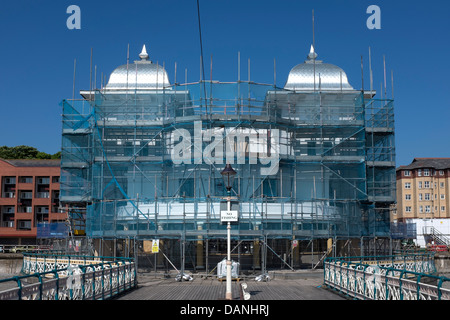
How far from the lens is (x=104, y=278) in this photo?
18.1 metres

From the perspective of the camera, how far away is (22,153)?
88.7 m

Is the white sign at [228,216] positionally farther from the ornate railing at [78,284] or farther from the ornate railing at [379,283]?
the ornate railing at [379,283]

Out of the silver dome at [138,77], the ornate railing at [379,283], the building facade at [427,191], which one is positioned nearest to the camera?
the ornate railing at [379,283]

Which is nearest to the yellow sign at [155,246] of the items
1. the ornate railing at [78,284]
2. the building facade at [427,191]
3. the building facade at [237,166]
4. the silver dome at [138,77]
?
the building facade at [237,166]

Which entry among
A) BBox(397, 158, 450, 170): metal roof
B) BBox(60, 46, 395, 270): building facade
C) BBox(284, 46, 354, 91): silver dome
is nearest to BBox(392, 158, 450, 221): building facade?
BBox(397, 158, 450, 170): metal roof

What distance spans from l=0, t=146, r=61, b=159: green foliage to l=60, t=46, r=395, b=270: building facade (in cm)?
5111

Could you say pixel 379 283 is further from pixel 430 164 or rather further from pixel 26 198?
pixel 430 164

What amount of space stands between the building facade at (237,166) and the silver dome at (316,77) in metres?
5.55

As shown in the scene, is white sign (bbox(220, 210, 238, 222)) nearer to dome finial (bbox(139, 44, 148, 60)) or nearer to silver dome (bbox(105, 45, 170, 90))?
silver dome (bbox(105, 45, 170, 90))

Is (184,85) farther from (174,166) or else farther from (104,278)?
(104,278)

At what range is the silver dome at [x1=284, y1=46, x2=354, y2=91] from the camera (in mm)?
45469

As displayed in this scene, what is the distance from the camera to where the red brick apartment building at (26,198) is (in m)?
66.9

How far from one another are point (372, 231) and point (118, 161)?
17605mm

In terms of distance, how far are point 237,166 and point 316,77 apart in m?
15.4
